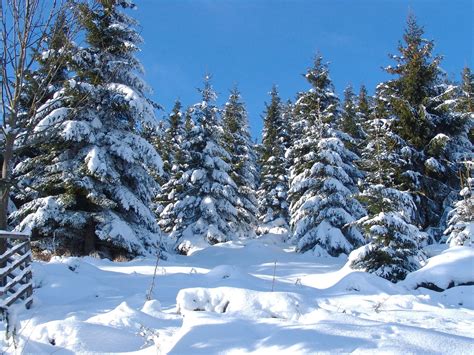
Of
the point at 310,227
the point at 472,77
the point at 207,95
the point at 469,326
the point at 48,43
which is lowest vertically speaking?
the point at 469,326

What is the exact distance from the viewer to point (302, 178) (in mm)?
21109

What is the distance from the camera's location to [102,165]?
14320 mm

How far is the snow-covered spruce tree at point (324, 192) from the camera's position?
19.5m

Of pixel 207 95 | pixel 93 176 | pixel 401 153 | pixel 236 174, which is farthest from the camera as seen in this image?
pixel 236 174

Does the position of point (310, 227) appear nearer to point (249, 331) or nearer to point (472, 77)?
point (249, 331)

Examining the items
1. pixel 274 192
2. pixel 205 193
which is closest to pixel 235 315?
pixel 205 193

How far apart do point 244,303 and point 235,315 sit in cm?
50

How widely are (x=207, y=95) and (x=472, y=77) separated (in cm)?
2069

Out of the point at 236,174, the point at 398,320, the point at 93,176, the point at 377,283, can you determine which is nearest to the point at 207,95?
the point at 236,174

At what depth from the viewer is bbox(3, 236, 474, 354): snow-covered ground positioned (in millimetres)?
4109

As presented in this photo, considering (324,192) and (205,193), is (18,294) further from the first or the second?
(205,193)

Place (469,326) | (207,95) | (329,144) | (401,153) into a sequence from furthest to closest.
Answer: (207,95)
(329,144)
(401,153)
(469,326)

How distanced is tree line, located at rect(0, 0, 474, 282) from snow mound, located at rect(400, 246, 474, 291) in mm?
2010

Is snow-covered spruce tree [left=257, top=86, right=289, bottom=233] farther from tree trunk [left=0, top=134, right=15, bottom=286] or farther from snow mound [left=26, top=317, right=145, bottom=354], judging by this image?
snow mound [left=26, top=317, right=145, bottom=354]
